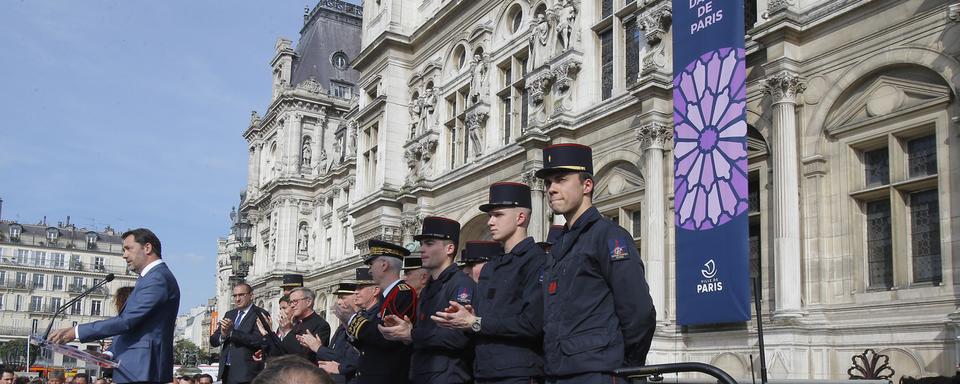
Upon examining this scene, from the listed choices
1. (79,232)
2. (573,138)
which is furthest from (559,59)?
(79,232)

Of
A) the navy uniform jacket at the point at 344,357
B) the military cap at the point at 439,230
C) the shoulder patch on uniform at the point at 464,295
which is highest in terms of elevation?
the military cap at the point at 439,230

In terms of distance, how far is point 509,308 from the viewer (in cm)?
621

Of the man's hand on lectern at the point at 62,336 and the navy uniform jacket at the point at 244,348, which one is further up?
the man's hand on lectern at the point at 62,336

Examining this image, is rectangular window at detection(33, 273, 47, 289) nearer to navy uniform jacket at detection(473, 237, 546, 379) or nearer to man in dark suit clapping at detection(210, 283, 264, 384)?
man in dark suit clapping at detection(210, 283, 264, 384)

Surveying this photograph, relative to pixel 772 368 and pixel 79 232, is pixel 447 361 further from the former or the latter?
pixel 79 232

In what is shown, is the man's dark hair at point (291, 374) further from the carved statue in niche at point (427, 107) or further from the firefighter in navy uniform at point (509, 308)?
the carved statue in niche at point (427, 107)

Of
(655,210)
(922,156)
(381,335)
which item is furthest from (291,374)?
(655,210)

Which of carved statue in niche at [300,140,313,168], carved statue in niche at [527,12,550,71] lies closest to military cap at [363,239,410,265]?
carved statue in niche at [527,12,550,71]

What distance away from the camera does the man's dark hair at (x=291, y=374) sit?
3.00m

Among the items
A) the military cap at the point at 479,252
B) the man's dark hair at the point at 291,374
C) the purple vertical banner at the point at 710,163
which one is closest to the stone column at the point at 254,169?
the purple vertical banner at the point at 710,163

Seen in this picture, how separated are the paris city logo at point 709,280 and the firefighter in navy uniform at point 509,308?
835cm

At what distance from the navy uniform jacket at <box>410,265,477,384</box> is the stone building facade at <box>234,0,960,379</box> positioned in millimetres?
2630

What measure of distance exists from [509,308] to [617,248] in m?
1.27

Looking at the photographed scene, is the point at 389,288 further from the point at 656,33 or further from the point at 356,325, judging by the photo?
the point at 656,33
